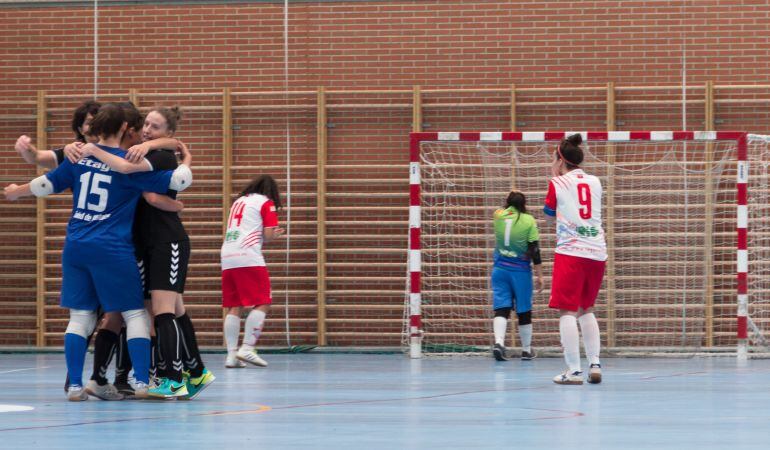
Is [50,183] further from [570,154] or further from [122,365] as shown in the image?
[570,154]

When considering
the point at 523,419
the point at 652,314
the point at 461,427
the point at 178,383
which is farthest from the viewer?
the point at 652,314

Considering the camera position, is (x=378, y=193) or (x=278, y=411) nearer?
(x=278, y=411)

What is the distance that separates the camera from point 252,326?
10.1 meters

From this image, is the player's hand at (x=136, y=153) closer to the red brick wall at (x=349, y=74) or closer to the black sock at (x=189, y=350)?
the black sock at (x=189, y=350)

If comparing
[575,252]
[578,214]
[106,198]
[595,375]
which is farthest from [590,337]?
[106,198]

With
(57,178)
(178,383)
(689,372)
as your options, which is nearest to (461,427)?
(178,383)

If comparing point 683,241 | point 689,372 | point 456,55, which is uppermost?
point 456,55

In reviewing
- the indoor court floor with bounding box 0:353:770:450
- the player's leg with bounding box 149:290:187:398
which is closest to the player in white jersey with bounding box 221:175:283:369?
the indoor court floor with bounding box 0:353:770:450

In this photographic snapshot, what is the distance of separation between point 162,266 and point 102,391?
0.82 metres

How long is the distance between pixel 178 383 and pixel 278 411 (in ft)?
2.51

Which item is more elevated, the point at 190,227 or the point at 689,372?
the point at 190,227

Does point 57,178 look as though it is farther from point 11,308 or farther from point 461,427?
point 11,308

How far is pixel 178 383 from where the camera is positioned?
22.2 feet

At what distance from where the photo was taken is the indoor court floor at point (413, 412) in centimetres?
501
